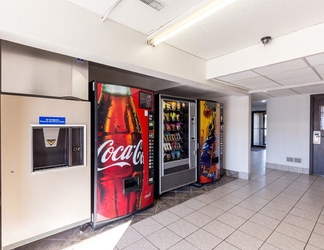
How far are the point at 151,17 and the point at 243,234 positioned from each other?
2.85 metres

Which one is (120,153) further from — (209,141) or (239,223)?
(209,141)

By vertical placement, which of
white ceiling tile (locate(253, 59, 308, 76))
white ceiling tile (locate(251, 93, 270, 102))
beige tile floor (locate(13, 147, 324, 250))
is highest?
white ceiling tile (locate(251, 93, 270, 102))

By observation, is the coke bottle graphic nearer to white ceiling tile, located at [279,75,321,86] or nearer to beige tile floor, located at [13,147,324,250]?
beige tile floor, located at [13,147,324,250]

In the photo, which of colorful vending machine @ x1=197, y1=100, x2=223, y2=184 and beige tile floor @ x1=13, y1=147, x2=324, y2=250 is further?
colorful vending machine @ x1=197, y1=100, x2=223, y2=184

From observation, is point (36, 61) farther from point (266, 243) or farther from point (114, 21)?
point (266, 243)

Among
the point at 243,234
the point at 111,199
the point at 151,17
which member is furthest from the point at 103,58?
the point at 243,234

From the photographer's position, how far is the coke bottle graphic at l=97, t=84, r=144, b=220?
2.47 metres

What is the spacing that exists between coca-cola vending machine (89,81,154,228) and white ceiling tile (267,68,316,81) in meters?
2.20

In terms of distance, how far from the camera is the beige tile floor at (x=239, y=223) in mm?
2178

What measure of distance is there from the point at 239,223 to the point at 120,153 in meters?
1.97

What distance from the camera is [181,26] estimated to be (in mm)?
1926

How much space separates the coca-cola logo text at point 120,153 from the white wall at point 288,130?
484cm

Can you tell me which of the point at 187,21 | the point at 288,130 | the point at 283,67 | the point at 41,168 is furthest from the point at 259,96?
the point at 41,168

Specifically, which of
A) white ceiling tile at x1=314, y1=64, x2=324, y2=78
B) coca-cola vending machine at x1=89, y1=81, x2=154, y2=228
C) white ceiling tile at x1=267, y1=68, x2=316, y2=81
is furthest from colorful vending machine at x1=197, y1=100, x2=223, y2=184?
white ceiling tile at x1=314, y1=64, x2=324, y2=78
